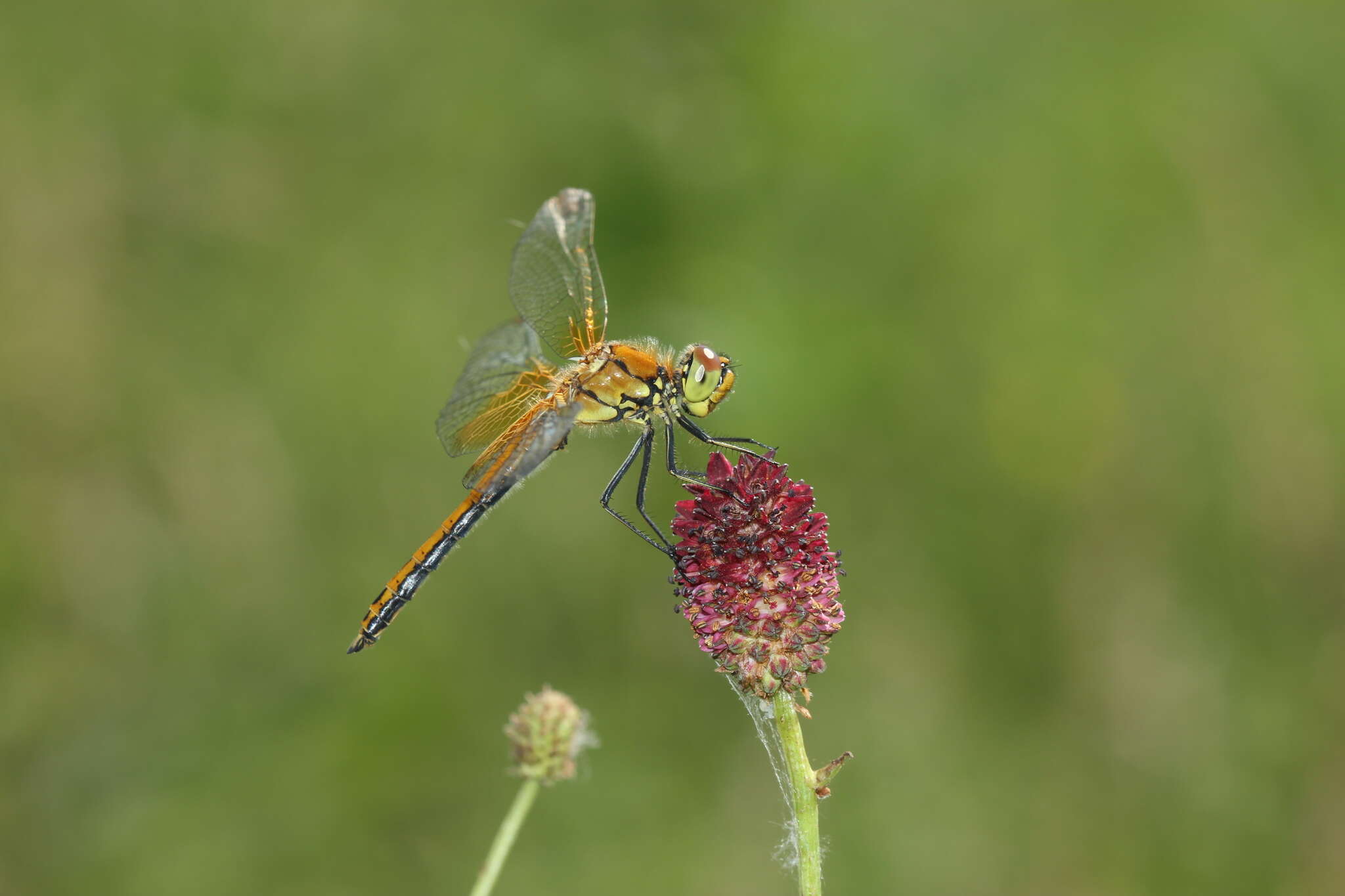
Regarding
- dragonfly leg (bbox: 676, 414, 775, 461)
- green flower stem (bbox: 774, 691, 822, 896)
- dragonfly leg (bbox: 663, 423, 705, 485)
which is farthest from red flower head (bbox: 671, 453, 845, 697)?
dragonfly leg (bbox: 676, 414, 775, 461)

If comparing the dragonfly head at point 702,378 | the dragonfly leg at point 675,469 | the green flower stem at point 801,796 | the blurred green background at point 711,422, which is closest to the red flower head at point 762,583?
the green flower stem at point 801,796

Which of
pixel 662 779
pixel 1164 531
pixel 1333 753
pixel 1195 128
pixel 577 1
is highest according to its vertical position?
pixel 1195 128

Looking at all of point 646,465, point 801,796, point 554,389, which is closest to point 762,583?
point 801,796

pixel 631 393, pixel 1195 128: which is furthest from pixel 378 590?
pixel 1195 128

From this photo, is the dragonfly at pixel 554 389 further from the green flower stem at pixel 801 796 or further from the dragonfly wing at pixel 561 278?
the green flower stem at pixel 801 796

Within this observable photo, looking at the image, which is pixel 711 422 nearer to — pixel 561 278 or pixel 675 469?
pixel 561 278

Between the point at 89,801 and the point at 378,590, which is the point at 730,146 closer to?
the point at 378,590
